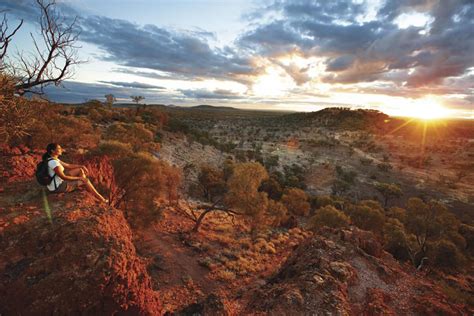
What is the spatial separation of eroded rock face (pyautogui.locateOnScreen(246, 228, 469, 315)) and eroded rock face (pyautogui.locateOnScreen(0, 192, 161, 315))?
3.80 m

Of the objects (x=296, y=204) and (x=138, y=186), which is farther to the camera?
(x=296, y=204)

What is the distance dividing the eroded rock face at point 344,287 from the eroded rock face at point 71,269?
380 centimetres

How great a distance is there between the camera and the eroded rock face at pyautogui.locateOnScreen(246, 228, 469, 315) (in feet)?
24.3

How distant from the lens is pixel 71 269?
4.63m

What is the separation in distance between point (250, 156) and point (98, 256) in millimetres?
42165

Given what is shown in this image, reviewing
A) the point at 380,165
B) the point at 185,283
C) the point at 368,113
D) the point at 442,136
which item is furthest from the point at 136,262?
the point at 368,113

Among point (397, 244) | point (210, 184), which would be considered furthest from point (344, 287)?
point (210, 184)

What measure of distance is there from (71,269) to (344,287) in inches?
296

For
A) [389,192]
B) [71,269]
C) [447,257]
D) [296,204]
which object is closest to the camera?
[71,269]

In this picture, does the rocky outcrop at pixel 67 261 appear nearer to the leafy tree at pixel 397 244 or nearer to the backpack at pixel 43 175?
the backpack at pixel 43 175

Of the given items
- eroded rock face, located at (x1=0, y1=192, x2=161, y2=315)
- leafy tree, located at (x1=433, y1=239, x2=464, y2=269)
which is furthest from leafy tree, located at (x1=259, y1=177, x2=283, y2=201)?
eroded rock face, located at (x1=0, y1=192, x2=161, y2=315)

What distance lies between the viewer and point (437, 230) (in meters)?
21.2

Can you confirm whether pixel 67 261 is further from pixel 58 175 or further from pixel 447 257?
pixel 447 257

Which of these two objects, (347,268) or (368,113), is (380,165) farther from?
(368,113)
